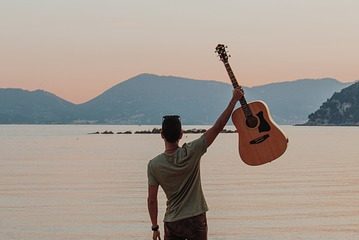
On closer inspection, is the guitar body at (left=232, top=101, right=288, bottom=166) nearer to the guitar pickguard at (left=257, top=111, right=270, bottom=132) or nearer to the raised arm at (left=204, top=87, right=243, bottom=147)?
the guitar pickguard at (left=257, top=111, right=270, bottom=132)

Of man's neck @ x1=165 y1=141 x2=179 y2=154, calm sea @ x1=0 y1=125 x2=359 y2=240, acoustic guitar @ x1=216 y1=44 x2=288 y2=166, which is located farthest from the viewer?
calm sea @ x1=0 y1=125 x2=359 y2=240

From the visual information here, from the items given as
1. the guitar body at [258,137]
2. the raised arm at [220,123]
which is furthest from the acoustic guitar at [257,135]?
the raised arm at [220,123]

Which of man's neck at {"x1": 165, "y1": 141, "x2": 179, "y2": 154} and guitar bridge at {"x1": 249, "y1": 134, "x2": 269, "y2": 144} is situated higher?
guitar bridge at {"x1": 249, "y1": 134, "x2": 269, "y2": 144}

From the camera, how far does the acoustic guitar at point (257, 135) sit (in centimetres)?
807

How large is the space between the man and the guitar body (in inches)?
24.8

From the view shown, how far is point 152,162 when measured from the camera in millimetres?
7531

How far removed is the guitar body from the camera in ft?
26.5

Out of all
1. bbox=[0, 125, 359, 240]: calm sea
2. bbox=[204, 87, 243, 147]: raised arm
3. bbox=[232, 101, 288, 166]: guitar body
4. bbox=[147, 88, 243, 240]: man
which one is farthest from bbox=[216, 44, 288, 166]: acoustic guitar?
bbox=[0, 125, 359, 240]: calm sea

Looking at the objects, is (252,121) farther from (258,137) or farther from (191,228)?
(191,228)

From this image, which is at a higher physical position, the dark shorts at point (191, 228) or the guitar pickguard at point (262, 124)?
the guitar pickguard at point (262, 124)

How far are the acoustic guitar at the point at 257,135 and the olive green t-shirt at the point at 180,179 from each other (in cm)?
75

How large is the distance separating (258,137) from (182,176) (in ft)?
3.25

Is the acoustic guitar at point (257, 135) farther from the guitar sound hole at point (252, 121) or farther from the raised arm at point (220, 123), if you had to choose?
the raised arm at point (220, 123)

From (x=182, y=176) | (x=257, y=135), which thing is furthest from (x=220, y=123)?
(x=257, y=135)
